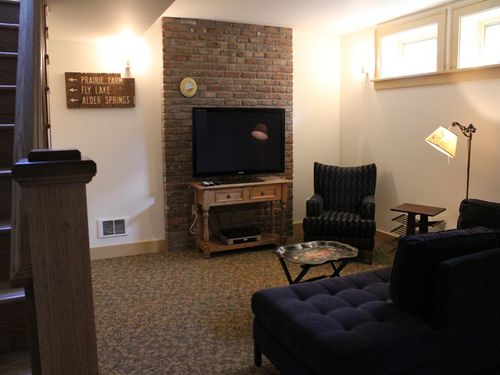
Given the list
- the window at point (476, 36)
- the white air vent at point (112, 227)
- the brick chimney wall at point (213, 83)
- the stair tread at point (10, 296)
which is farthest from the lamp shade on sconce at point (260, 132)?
the stair tread at point (10, 296)

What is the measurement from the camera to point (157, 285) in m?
3.89

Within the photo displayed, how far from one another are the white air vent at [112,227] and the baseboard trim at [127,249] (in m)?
0.13

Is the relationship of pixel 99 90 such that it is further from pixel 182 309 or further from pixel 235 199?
pixel 182 309

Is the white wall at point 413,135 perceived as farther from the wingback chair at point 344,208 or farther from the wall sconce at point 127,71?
the wall sconce at point 127,71

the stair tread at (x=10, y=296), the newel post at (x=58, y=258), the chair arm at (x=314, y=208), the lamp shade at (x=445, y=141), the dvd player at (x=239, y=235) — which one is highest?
the lamp shade at (x=445, y=141)

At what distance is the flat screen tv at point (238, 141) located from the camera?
4.71 m

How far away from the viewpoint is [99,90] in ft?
14.8

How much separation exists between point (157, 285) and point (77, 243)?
308 centimetres

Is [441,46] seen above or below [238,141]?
above

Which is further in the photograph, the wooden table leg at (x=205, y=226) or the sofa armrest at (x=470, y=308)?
the wooden table leg at (x=205, y=226)

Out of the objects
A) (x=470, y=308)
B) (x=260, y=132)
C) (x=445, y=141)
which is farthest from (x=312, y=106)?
(x=470, y=308)

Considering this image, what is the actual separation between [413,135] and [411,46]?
3.27 ft

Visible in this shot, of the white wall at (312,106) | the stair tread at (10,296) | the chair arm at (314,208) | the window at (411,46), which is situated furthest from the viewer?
the white wall at (312,106)

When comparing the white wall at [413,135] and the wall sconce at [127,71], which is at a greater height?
the wall sconce at [127,71]
